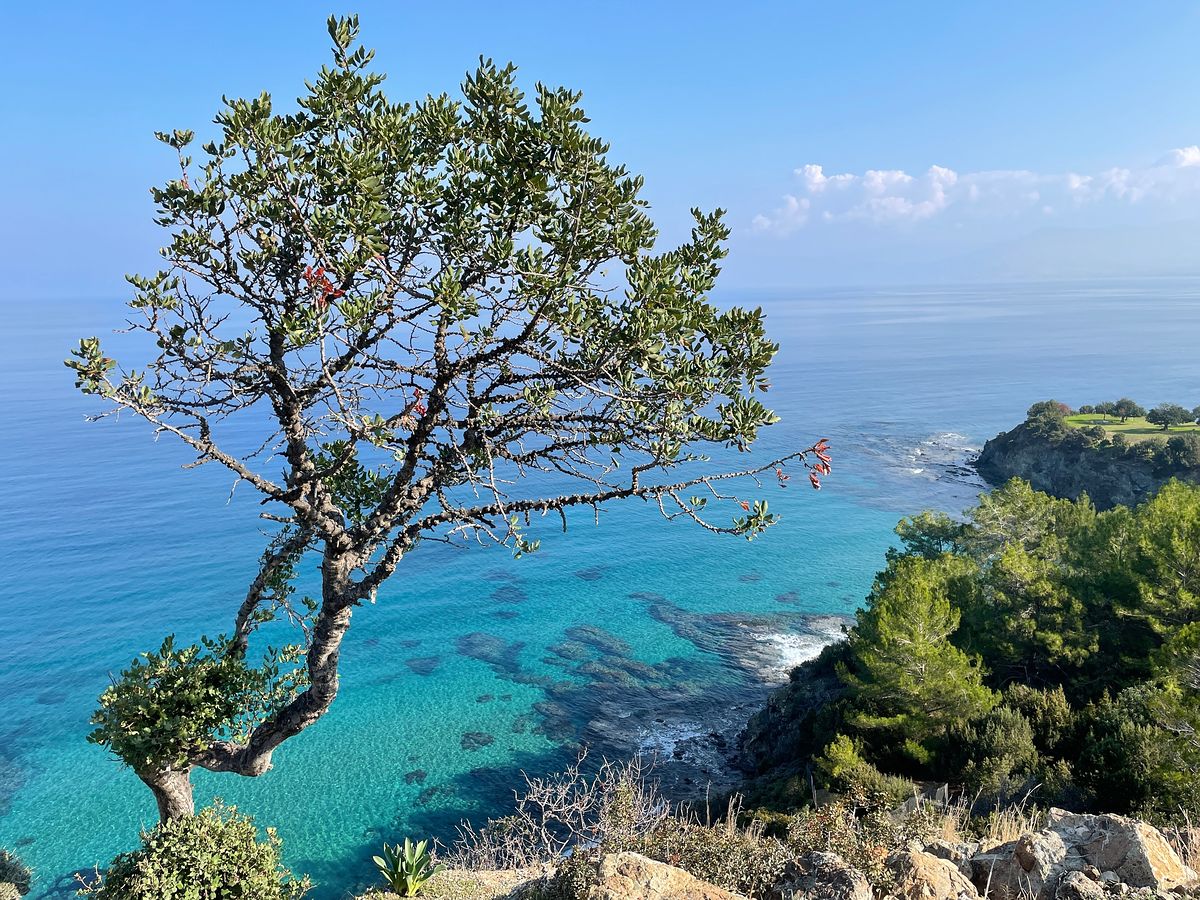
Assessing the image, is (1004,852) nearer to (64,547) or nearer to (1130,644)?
(1130,644)

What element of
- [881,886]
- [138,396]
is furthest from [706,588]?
[138,396]

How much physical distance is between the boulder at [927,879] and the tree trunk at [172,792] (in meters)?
9.41

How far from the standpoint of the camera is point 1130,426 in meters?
66.3

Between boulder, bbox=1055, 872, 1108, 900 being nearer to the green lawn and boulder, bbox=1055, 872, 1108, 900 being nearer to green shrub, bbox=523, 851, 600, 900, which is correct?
green shrub, bbox=523, 851, 600, 900

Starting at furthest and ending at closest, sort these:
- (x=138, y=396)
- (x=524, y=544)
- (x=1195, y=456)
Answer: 1. (x=1195, y=456)
2. (x=524, y=544)
3. (x=138, y=396)

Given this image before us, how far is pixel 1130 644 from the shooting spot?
24.8 metres

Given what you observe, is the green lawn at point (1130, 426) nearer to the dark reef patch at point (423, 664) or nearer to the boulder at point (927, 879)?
the dark reef patch at point (423, 664)

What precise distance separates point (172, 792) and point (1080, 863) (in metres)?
11.9

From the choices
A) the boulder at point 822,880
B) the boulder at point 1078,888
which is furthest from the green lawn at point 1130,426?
the boulder at point 822,880

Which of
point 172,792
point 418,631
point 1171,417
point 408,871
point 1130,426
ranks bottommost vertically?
point 418,631

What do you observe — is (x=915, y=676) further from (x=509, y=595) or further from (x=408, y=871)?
(x=509, y=595)

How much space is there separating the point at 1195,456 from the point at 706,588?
37939 millimetres

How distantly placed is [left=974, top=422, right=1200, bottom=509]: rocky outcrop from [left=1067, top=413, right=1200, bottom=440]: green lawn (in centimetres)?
507

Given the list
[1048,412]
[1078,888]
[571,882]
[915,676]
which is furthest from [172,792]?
[1048,412]
